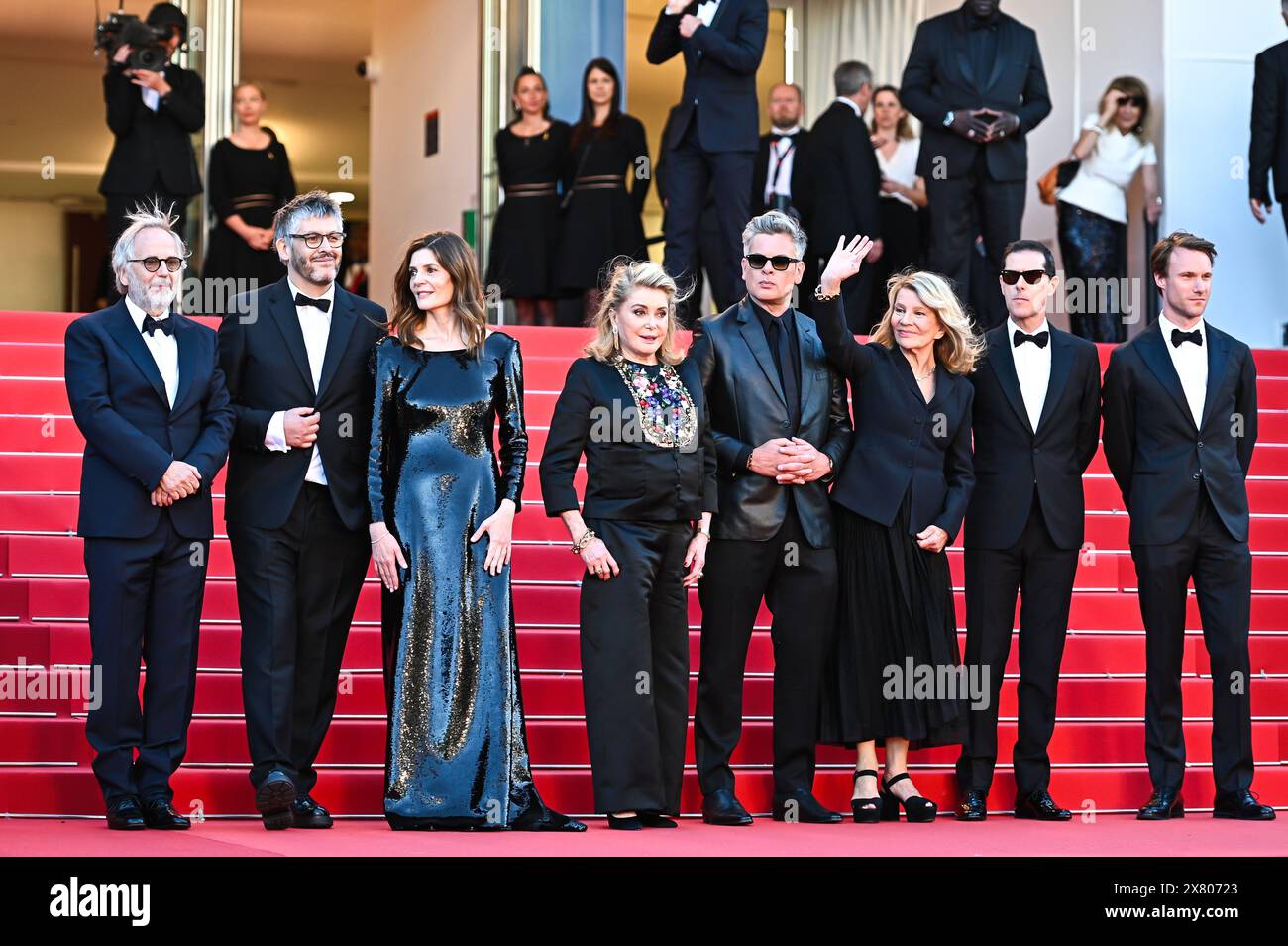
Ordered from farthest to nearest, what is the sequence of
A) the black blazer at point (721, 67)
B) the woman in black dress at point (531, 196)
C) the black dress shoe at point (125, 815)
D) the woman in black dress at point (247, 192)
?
the woman in black dress at point (247, 192) < the woman in black dress at point (531, 196) < the black blazer at point (721, 67) < the black dress shoe at point (125, 815)

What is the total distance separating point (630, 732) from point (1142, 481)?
2.19 meters

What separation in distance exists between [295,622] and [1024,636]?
259 centimetres

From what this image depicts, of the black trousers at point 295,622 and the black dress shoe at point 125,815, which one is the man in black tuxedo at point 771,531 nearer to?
the black trousers at point 295,622

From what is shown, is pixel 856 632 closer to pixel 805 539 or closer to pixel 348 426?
pixel 805 539

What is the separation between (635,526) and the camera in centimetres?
638

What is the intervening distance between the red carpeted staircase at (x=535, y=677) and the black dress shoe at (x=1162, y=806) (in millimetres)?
214

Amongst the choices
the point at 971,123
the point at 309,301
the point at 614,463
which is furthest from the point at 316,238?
the point at 971,123

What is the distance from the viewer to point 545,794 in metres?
6.75

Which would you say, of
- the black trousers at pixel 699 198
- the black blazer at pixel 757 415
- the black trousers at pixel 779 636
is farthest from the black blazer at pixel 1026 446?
the black trousers at pixel 699 198

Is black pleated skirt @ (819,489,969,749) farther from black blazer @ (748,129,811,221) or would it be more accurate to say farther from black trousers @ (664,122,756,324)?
black blazer @ (748,129,811,221)

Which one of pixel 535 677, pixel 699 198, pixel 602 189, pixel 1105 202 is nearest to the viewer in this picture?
pixel 535 677

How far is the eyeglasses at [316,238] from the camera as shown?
250 inches

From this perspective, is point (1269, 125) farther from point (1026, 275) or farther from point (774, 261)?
point (774, 261)
